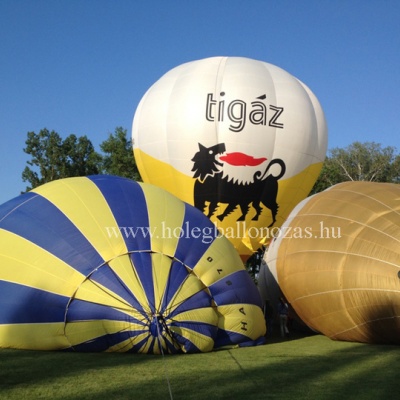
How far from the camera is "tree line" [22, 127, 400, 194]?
26.1 meters

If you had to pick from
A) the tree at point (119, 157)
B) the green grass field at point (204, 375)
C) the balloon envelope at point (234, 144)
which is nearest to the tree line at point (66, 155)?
the tree at point (119, 157)

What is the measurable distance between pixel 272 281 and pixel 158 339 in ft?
11.9

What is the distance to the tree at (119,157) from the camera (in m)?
25.5

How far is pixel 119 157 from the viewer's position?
85.0 ft

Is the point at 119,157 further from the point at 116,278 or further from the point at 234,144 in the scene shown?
the point at 116,278

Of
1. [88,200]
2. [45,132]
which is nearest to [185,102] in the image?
[88,200]

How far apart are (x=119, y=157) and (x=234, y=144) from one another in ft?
44.6

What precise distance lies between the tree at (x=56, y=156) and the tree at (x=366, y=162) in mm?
15348

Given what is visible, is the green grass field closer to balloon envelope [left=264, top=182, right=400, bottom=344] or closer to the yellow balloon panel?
balloon envelope [left=264, top=182, right=400, bottom=344]

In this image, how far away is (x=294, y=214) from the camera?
9.67 meters

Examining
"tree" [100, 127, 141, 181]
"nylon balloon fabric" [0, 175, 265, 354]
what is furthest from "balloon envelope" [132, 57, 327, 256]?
"tree" [100, 127, 141, 181]

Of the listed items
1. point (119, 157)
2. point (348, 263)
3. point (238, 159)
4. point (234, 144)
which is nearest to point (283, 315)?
point (348, 263)

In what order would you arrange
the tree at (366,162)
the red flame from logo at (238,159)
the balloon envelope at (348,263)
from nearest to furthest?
1. the balloon envelope at (348,263)
2. the red flame from logo at (238,159)
3. the tree at (366,162)

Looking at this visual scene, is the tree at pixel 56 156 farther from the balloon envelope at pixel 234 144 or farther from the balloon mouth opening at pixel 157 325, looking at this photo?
the balloon mouth opening at pixel 157 325
